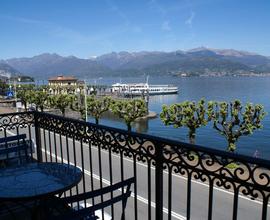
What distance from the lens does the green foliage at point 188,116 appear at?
23.6 metres

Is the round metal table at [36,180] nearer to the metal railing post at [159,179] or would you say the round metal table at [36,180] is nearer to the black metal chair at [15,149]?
the metal railing post at [159,179]

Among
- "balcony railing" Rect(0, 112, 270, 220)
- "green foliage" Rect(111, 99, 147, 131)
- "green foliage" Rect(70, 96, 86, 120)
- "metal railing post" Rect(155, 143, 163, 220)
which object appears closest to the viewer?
"balcony railing" Rect(0, 112, 270, 220)

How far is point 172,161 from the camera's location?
2.76m

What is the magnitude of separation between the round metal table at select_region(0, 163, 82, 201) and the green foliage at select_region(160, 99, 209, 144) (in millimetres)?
20339

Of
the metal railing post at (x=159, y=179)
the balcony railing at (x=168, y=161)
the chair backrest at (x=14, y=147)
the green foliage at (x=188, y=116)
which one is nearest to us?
the balcony railing at (x=168, y=161)

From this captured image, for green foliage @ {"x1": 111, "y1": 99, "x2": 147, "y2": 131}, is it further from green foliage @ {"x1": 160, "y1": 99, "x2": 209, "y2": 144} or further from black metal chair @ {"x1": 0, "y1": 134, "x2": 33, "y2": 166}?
black metal chair @ {"x1": 0, "y1": 134, "x2": 33, "y2": 166}

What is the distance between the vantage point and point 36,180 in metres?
3.35

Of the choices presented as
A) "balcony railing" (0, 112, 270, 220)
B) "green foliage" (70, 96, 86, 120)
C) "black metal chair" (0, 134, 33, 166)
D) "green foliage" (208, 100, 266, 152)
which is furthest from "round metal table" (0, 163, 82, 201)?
"green foliage" (70, 96, 86, 120)

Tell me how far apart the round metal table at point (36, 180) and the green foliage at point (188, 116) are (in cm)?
2034

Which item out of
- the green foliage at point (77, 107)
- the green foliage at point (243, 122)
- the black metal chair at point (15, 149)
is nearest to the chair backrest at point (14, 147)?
the black metal chair at point (15, 149)

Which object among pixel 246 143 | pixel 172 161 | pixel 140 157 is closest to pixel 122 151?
pixel 140 157

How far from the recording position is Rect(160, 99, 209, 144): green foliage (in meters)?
23.6

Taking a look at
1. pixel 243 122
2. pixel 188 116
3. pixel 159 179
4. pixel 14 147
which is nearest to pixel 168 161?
pixel 159 179

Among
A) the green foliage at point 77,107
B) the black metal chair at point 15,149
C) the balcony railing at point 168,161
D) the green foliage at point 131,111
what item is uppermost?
the balcony railing at point 168,161
